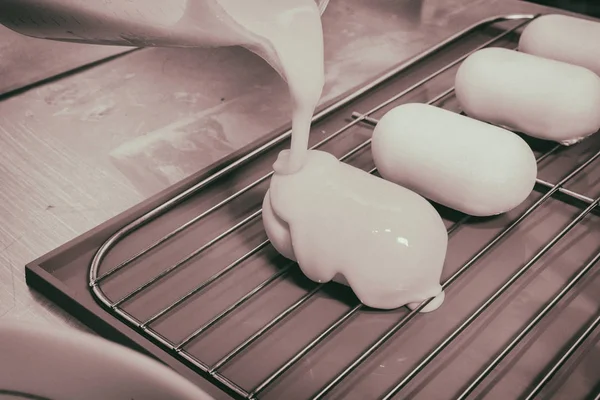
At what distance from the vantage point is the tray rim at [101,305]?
1.76 ft

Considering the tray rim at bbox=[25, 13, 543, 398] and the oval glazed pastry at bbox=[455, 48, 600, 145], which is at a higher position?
the oval glazed pastry at bbox=[455, 48, 600, 145]

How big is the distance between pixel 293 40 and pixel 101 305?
273 mm

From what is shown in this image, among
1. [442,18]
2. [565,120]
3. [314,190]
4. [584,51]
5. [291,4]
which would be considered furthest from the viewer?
[442,18]

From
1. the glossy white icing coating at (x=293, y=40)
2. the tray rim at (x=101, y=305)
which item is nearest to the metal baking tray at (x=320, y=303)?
the tray rim at (x=101, y=305)

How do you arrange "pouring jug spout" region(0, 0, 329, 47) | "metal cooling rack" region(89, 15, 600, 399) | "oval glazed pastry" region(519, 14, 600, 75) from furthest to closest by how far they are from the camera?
"oval glazed pastry" region(519, 14, 600, 75)
"metal cooling rack" region(89, 15, 600, 399)
"pouring jug spout" region(0, 0, 329, 47)

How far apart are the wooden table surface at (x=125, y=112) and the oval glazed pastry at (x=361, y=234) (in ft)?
0.61

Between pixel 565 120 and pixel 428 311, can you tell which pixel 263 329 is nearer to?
pixel 428 311

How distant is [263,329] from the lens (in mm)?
564

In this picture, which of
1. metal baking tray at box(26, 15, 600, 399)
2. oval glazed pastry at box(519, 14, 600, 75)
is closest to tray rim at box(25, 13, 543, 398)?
metal baking tray at box(26, 15, 600, 399)

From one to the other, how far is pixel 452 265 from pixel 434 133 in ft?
0.47

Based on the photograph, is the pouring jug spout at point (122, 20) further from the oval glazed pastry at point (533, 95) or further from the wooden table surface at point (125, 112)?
the oval glazed pastry at point (533, 95)

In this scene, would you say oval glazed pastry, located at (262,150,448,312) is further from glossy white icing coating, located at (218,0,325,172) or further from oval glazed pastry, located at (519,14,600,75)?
oval glazed pastry, located at (519,14,600,75)

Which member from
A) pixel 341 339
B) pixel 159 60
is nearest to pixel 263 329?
pixel 341 339

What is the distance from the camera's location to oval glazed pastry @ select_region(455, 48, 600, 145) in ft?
2.57
